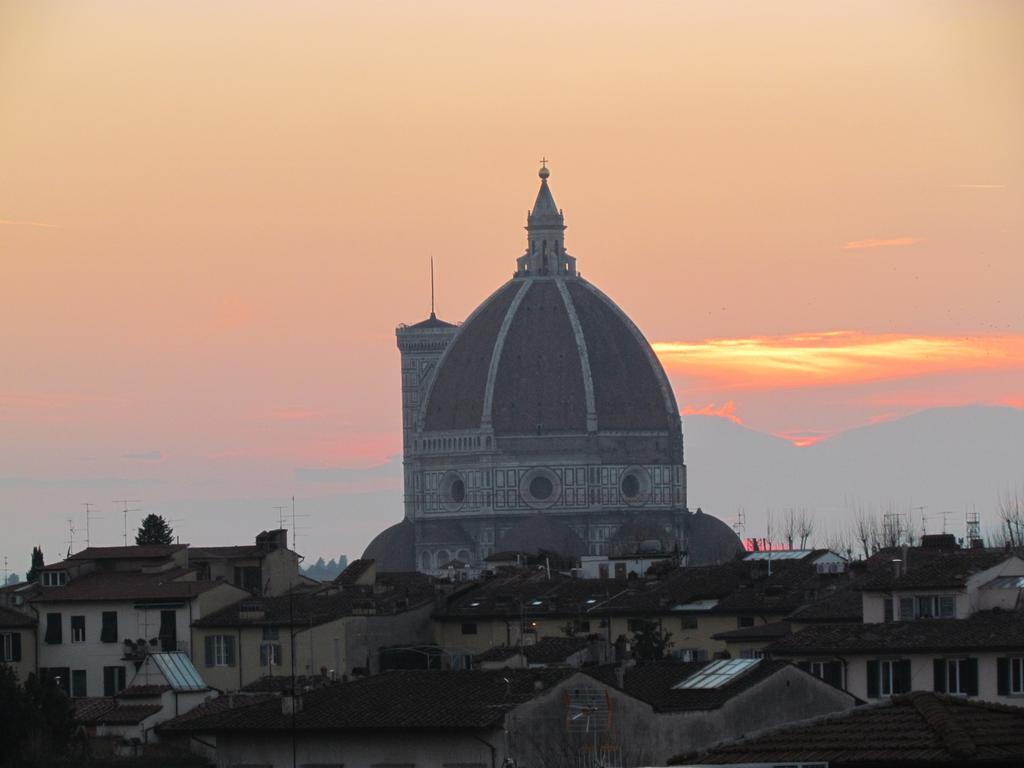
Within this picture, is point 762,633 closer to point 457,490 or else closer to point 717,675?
point 717,675

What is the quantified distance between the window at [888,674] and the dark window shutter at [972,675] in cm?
72

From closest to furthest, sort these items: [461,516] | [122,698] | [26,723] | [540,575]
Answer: [26,723]
[122,698]
[540,575]
[461,516]

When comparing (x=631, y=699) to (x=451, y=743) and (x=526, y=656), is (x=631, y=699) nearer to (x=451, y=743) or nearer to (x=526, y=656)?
(x=451, y=743)

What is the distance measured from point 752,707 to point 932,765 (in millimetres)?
14041

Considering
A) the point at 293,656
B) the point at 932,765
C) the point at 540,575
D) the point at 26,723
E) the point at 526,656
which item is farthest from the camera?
the point at 540,575

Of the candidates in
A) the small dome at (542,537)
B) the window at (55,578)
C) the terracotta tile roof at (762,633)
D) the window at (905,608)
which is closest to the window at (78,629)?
the window at (55,578)

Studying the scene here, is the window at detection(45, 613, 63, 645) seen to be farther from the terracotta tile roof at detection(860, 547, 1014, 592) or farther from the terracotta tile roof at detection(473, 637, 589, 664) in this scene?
the terracotta tile roof at detection(860, 547, 1014, 592)

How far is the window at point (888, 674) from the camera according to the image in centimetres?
3750

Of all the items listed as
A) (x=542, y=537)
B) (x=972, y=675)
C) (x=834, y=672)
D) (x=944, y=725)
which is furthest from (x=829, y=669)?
(x=542, y=537)

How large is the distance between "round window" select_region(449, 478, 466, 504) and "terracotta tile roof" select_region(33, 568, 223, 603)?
419ft

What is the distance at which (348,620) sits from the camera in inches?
2020

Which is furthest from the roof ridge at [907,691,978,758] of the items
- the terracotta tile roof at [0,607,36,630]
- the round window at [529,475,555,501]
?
the round window at [529,475,555,501]

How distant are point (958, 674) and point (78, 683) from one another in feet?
61.3

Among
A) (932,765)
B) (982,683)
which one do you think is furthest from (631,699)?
(932,765)
